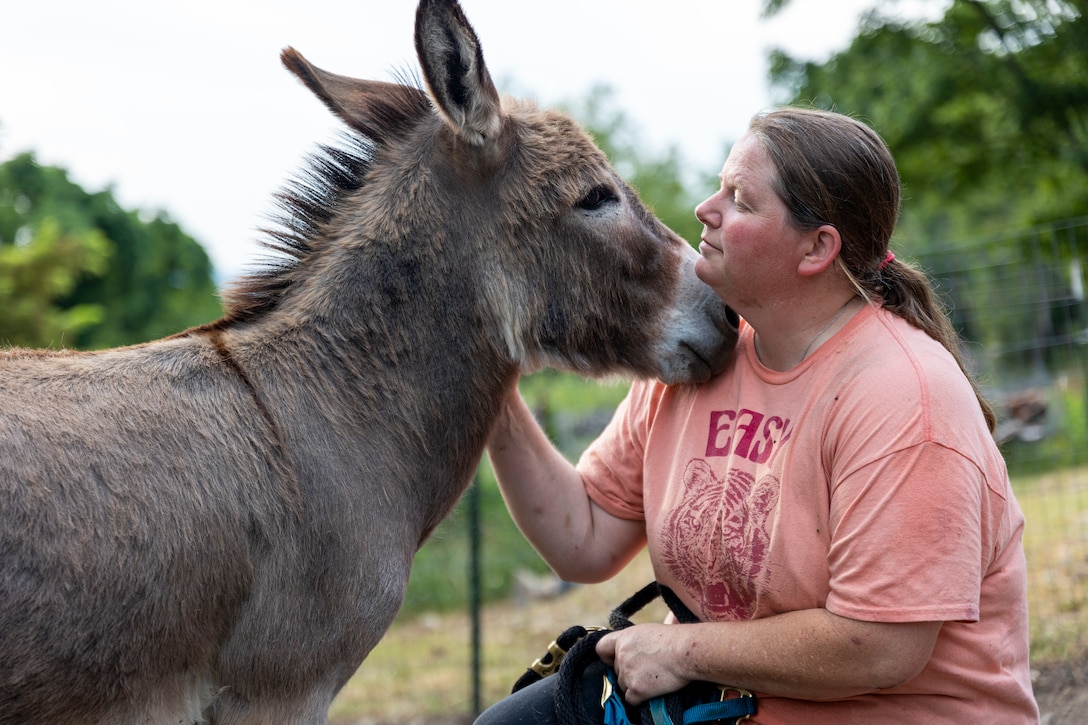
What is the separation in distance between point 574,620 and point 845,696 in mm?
5947

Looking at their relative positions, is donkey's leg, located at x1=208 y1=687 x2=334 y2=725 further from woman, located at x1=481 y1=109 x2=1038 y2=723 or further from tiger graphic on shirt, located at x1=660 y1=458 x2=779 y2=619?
tiger graphic on shirt, located at x1=660 y1=458 x2=779 y2=619

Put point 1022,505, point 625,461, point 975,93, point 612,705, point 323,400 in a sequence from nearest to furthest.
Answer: point 323,400, point 612,705, point 625,461, point 1022,505, point 975,93

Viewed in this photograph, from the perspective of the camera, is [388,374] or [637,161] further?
[637,161]

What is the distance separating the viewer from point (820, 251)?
252 cm

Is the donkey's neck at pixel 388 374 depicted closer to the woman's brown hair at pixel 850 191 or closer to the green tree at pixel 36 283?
the woman's brown hair at pixel 850 191

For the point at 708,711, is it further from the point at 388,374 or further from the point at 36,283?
the point at 36,283

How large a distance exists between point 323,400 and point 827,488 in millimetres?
1345

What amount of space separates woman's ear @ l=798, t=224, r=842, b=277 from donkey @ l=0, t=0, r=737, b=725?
356mm

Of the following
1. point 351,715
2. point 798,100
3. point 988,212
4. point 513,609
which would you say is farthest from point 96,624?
point 988,212

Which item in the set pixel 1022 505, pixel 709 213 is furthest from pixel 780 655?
pixel 1022 505

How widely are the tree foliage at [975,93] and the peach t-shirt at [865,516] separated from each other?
735 centimetres

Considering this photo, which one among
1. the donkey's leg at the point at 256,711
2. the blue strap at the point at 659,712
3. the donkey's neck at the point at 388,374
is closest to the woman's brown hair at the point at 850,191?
the donkey's neck at the point at 388,374

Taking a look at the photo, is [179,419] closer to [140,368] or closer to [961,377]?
[140,368]

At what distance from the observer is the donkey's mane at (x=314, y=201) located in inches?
103
